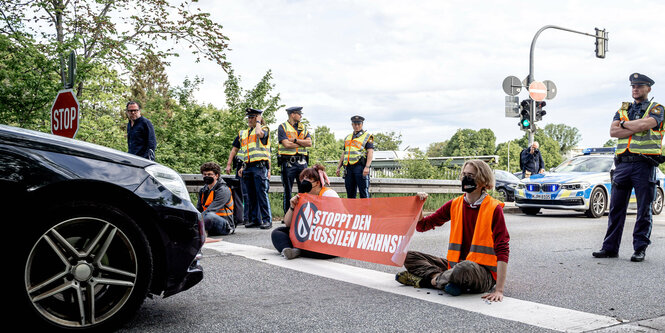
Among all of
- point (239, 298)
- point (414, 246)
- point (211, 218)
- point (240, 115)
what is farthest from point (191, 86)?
point (239, 298)

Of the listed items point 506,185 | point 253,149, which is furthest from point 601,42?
point 253,149

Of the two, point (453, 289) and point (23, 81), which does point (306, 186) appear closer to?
point (453, 289)

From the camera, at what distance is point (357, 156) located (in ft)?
34.9

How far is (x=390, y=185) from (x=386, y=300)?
1089 cm

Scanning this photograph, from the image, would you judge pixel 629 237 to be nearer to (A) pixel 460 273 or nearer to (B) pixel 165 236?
(A) pixel 460 273

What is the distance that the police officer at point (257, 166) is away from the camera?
9711mm

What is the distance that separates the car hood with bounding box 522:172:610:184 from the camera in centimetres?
1379

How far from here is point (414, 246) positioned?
310 inches

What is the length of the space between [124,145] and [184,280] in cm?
1288

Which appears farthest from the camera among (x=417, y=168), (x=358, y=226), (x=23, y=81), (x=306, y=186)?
(x=417, y=168)

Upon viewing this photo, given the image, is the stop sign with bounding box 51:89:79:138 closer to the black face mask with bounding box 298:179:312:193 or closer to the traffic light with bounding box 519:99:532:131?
the black face mask with bounding box 298:179:312:193

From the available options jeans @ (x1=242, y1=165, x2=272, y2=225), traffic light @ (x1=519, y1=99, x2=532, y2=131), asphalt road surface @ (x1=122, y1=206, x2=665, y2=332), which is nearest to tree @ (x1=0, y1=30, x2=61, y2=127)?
jeans @ (x1=242, y1=165, x2=272, y2=225)

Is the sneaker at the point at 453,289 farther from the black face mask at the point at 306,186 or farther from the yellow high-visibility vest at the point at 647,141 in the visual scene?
the yellow high-visibility vest at the point at 647,141

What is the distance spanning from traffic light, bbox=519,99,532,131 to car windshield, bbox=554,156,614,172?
265 centimetres
